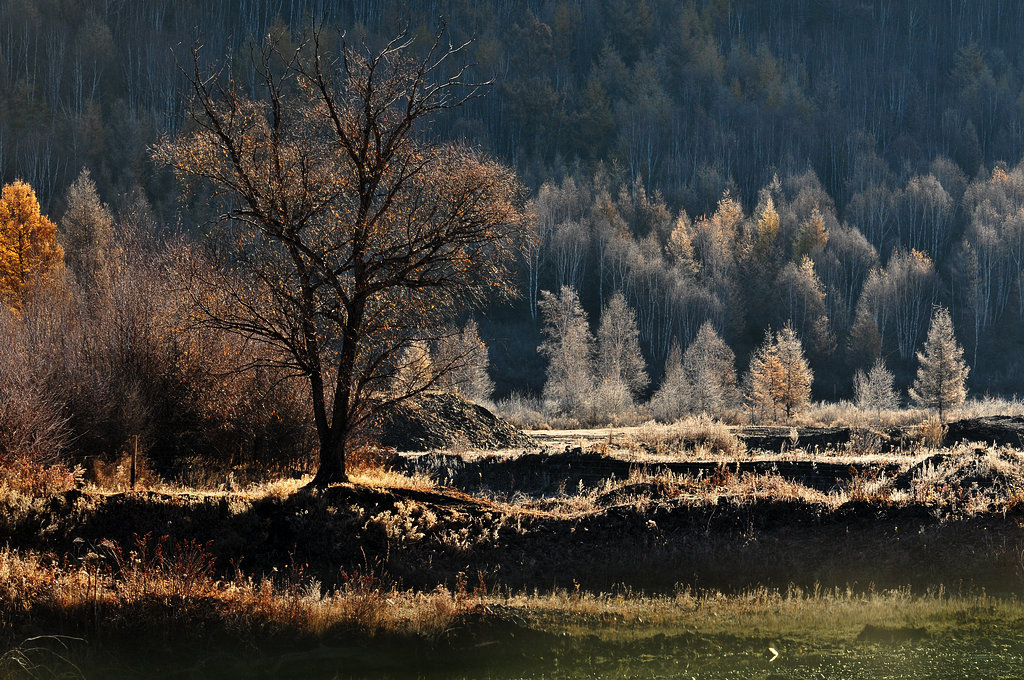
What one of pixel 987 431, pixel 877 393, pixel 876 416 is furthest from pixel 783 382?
pixel 987 431

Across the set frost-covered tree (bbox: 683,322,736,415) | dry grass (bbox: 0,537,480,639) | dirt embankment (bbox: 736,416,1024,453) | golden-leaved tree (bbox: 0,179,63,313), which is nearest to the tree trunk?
dry grass (bbox: 0,537,480,639)

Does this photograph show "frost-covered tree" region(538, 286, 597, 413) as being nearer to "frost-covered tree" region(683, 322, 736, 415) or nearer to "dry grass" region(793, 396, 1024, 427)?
"frost-covered tree" region(683, 322, 736, 415)

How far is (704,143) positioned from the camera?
140 metres

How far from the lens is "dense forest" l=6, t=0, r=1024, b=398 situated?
9669cm

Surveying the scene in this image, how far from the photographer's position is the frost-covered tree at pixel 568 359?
2520 inches

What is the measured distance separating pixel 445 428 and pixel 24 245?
3373 centimetres

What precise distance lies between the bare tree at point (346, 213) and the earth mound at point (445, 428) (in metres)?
12.4

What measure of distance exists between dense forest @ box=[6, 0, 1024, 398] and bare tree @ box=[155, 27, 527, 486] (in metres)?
47.7

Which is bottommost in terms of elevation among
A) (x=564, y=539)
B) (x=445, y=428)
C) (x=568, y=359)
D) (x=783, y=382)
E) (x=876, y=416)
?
(x=564, y=539)

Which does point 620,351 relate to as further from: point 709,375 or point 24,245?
point 24,245

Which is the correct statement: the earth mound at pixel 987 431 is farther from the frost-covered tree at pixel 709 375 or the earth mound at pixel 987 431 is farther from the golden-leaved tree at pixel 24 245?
the golden-leaved tree at pixel 24 245

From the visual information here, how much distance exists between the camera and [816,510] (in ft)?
54.8

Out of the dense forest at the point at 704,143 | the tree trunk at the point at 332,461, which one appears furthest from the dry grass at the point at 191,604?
the dense forest at the point at 704,143

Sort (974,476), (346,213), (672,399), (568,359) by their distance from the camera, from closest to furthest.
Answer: (346,213), (974,476), (672,399), (568,359)
